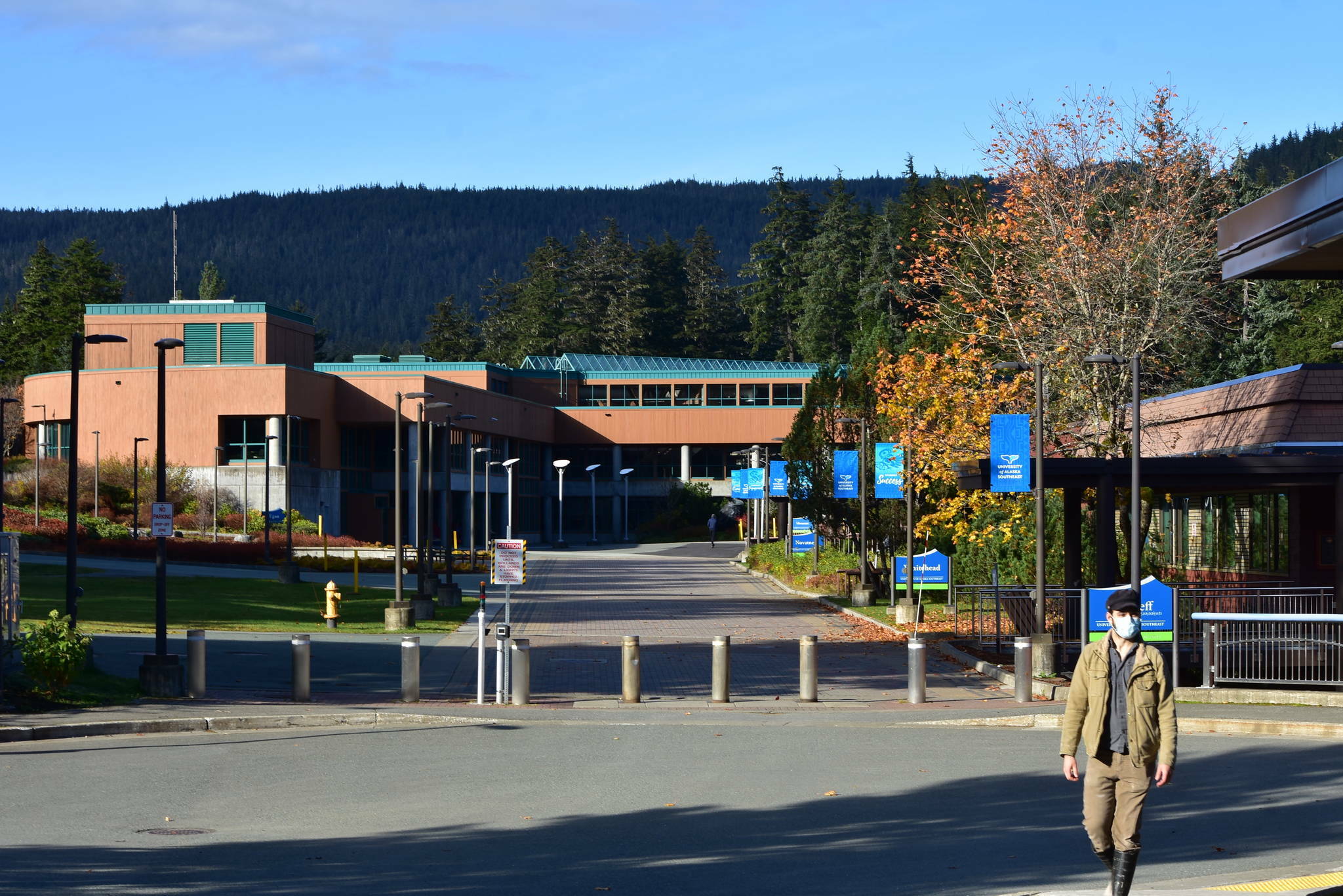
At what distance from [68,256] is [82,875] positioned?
11917cm

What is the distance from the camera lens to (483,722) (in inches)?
661

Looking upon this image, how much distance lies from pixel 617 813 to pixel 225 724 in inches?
276

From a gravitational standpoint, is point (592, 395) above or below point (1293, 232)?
above

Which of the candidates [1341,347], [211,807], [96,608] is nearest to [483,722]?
[211,807]

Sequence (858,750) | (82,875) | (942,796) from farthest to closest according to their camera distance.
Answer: (858,750) → (942,796) → (82,875)

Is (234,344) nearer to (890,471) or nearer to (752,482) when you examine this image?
(752,482)

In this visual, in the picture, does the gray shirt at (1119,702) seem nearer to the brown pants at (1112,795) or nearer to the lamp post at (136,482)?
the brown pants at (1112,795)

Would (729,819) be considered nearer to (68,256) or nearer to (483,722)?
(483,722)

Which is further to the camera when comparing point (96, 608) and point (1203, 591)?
point (96, 608)

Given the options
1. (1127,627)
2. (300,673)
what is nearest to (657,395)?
(300,673)

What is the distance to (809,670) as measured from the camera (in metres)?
18.5

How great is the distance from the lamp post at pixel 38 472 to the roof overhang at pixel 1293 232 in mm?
Answer: 56681

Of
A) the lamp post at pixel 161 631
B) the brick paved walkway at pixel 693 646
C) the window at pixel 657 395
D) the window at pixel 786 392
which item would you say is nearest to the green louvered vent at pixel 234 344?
the window at pixel 657 395

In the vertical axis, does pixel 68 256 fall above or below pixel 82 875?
above
